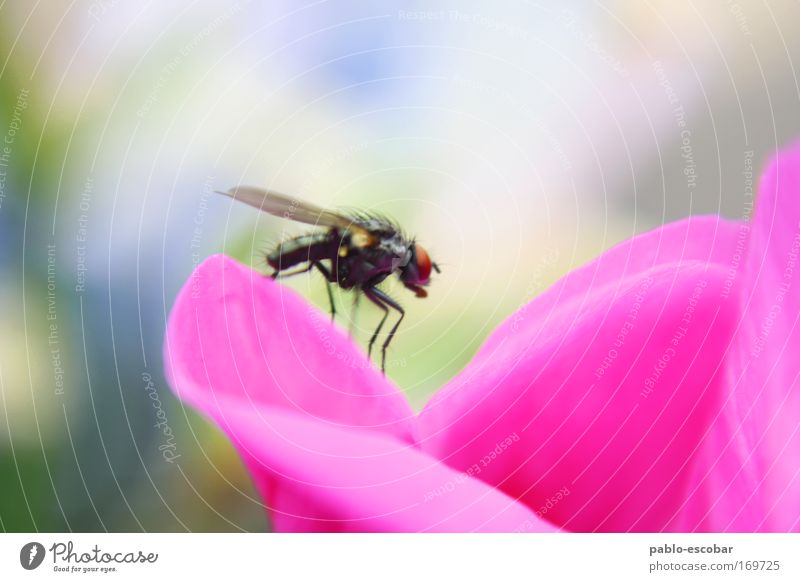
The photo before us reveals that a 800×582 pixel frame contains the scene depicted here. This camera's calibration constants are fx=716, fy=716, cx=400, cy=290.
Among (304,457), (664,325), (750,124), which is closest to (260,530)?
(304,457)

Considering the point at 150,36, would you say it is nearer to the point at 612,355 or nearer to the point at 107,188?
the point at 107,188

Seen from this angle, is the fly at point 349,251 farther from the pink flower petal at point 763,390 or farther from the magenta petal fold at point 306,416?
the pink flower petal at point 763,390

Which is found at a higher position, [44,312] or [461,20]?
[461,20]

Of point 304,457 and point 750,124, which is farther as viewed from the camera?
point 750,124

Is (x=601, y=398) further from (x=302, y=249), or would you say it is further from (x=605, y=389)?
(x=302, y=249)
